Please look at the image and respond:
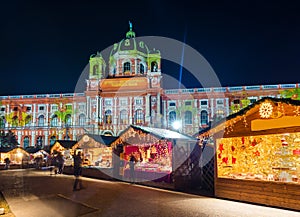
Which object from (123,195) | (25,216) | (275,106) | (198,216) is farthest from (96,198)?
(275,106)

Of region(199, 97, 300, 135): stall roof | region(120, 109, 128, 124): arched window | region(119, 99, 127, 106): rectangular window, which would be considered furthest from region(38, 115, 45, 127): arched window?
region(199, 97, 300, 135): stall roof

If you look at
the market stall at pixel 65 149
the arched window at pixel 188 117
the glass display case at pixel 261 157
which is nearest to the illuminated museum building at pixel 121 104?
the arched window at pixel 188 117

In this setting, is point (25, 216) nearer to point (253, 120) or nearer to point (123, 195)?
point (123, 195)

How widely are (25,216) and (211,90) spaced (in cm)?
3729

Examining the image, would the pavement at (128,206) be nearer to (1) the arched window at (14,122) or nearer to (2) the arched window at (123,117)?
(2) the arched window at (123,117)

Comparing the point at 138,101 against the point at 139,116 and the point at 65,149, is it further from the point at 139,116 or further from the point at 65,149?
the point at 65,149

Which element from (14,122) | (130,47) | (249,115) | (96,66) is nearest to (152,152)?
(249,115)

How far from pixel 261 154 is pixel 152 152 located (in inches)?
266

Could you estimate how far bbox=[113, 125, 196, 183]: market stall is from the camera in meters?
12.4

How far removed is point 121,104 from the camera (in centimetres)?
4206

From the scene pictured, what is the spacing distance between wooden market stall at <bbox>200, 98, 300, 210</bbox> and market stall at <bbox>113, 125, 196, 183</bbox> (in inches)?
120

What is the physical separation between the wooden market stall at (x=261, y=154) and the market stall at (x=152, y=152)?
306cm

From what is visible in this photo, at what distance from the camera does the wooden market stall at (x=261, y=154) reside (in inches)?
291

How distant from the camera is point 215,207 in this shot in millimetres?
7492
